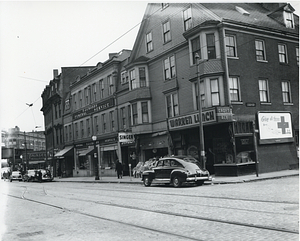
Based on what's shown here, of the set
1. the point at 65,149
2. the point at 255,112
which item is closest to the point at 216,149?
the point at 255,112

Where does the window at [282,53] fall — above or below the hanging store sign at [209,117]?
above

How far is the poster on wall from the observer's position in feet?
79.2

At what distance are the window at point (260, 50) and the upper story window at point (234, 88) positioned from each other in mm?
2493

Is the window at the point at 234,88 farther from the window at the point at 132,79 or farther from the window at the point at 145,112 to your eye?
the window at the point at 132,79

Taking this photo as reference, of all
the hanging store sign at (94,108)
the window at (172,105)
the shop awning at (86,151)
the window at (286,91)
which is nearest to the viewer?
the window at (286,91)

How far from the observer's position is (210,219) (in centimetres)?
907

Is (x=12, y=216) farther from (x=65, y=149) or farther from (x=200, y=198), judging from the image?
(x=65, y=149)

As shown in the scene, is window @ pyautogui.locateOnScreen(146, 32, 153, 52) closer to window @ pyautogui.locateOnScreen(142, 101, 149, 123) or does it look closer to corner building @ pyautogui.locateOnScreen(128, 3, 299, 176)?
corner building @ pyautogui.locateOnScreen(128, 3, 299, 176)

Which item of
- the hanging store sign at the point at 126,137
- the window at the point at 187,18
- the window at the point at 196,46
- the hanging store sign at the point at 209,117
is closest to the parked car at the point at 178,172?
the hanging store sign at the point at 209,117

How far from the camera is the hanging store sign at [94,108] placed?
37.2 metres

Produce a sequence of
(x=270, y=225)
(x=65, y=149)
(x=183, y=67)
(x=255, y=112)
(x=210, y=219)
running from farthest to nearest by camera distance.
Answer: (x=65, y=149) < (x=183, y=67) < (x=255, y=112) < (x=210, y=219) < (x=270, y=225)

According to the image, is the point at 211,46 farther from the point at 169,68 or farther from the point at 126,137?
the point at 126,137

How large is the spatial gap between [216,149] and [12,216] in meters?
15.9

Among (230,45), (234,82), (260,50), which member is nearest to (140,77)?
(230,45)
